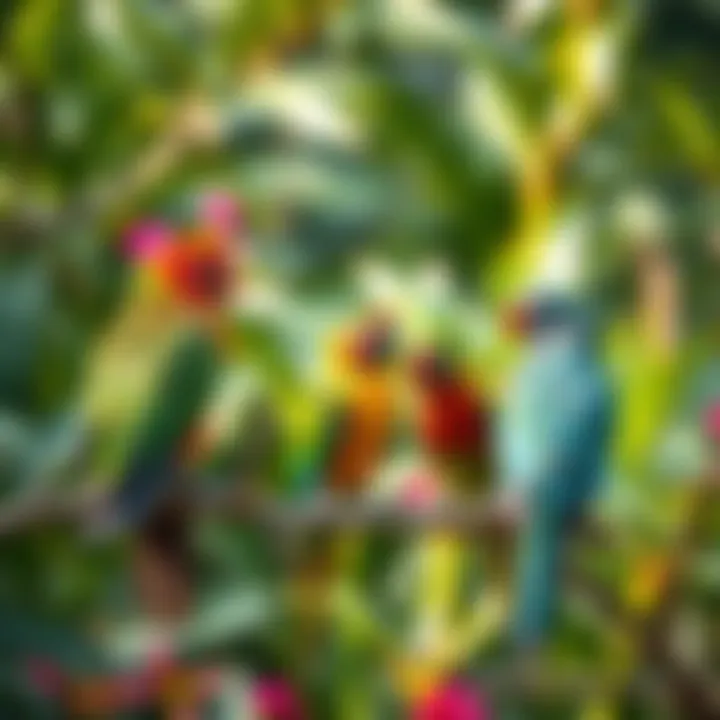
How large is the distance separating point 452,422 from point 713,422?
145mm

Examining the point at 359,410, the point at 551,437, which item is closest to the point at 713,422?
the point at 551,437

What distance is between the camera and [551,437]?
1.03m

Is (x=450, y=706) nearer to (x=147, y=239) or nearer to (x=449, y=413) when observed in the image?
(x=449, y=413)

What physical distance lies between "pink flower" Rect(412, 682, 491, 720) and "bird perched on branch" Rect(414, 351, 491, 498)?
13 centimetres

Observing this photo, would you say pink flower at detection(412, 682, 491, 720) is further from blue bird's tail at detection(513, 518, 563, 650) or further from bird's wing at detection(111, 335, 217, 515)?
bird's wing at detection(111, 335, 217, 515)

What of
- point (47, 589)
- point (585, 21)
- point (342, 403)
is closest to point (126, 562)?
point (47, 589)

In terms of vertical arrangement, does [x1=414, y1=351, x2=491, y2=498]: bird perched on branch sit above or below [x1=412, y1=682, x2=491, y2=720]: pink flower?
above

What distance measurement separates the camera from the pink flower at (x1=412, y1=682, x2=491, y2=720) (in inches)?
42.1

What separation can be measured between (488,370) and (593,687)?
0.21 metres

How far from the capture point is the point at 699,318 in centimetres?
109

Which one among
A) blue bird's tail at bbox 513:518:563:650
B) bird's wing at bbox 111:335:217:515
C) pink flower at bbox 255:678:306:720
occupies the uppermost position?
bird's wing at bbox 111:335:217:515

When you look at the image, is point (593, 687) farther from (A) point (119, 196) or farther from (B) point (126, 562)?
(A) point (119, 196)

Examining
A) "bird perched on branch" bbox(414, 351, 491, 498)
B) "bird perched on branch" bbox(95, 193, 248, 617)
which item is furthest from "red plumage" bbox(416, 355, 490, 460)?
"bird perched on branch" bbox(95, 193, 248, 617)

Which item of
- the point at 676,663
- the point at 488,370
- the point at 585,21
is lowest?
the point at 676,663
